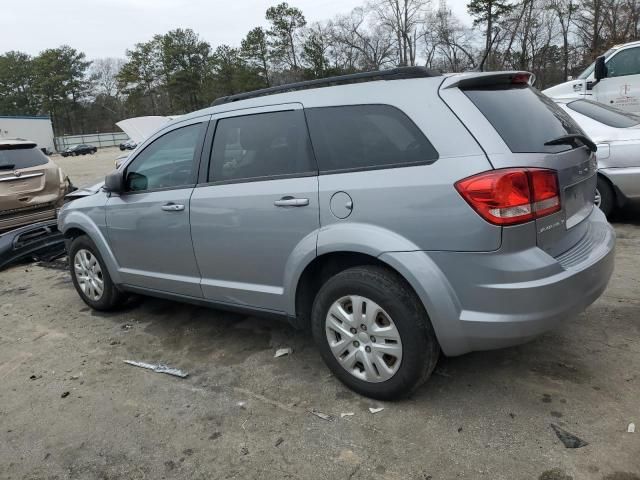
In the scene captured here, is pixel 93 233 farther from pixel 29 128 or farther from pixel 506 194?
pixel 29 128

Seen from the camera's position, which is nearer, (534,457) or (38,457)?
(534,457)

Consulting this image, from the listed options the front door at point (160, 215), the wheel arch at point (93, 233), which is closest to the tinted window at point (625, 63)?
the front door at point (160, 215)

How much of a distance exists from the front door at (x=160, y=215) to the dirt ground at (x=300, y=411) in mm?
553

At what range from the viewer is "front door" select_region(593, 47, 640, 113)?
8.84 meters

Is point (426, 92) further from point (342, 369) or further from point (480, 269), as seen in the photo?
point (342, 369)

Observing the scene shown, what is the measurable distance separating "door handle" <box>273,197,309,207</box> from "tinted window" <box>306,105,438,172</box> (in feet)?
0.70

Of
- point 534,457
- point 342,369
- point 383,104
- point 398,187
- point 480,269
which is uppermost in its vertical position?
point 383,104

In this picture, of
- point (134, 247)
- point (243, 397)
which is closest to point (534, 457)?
point (243, 397)

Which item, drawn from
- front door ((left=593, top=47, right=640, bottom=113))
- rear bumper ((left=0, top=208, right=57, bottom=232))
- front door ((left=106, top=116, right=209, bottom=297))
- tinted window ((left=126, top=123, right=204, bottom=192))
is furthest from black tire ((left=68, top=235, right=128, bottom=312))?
front door ((left=593, top=47, right=640, bottom=113))

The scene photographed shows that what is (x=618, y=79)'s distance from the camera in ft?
29.4

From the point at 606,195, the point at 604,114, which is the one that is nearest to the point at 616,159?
the point at 606,195

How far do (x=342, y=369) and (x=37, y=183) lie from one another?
7118 mm

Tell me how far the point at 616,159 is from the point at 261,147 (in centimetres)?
444

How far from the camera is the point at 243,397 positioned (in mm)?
3119
